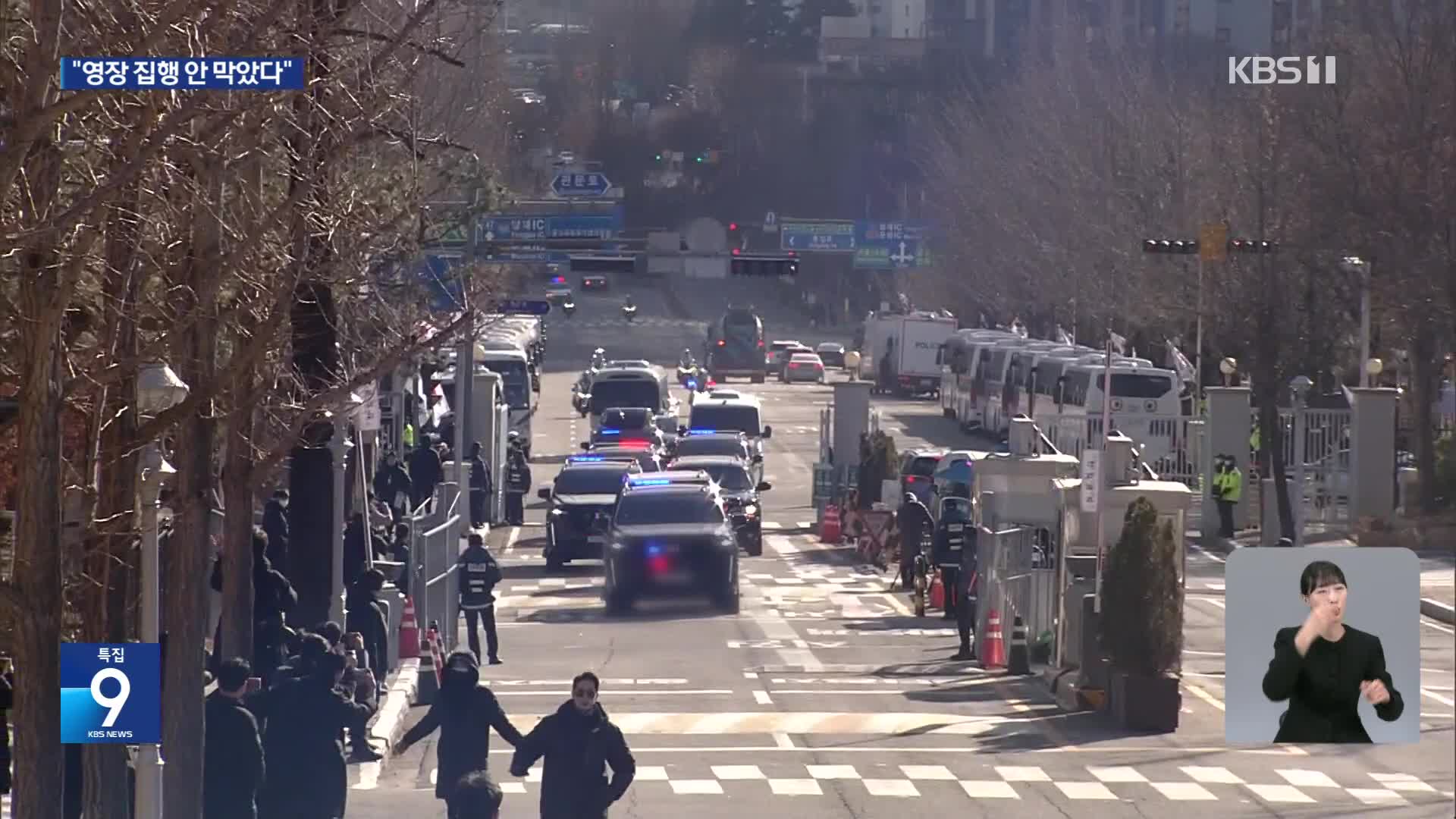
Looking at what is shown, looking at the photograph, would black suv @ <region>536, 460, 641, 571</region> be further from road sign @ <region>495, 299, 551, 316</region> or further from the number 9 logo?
the number 9 logo

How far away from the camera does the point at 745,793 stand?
16406mm

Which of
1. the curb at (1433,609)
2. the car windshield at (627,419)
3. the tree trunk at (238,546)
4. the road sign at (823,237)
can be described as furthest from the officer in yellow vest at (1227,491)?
the road sign at (823,237)

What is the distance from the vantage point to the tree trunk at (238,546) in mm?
16578

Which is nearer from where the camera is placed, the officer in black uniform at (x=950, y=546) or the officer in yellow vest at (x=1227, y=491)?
the officer in black uniform at (x=950, y=546)

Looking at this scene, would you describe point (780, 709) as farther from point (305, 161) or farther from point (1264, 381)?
point (1264, 381)

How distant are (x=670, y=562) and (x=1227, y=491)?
13.7 m

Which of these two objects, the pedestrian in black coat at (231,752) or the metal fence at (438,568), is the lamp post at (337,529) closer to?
the metal fence at (438,568)

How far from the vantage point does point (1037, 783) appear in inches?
664

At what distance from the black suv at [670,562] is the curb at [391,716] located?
21.0 feet

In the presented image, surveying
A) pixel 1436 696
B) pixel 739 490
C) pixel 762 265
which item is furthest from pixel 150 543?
pixel 762 265

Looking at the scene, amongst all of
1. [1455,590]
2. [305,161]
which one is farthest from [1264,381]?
[1455,590]

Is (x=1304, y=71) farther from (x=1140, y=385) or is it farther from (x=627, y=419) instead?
(x=627, y=419)

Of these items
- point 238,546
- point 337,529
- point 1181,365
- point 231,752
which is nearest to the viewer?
point 231,752

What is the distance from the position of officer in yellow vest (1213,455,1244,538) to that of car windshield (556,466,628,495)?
1044 centimetres
